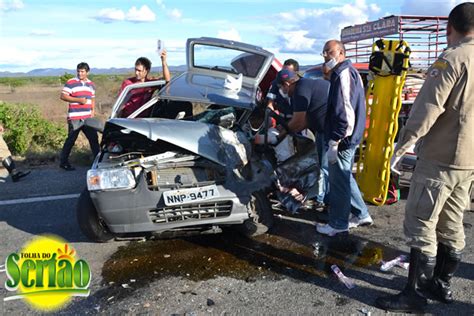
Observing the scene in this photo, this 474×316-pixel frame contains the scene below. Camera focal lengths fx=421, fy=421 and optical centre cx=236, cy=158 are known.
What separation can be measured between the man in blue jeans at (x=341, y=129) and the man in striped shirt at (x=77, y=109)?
4192 mm

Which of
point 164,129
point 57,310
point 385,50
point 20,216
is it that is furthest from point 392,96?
point 20,216

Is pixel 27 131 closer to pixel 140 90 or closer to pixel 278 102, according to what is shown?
pixel 140 90

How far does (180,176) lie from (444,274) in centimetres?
219

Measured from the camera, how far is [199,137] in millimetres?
3744

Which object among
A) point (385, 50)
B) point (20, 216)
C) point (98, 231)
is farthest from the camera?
point (20, 216)

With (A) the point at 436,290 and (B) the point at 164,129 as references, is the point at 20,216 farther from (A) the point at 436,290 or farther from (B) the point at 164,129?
(A) the point at 436,290

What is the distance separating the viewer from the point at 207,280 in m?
3.30

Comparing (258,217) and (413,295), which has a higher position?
(258,217)

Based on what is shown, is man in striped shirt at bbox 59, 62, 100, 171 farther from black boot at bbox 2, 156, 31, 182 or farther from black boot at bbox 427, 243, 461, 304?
black boot at bbox 427, 243, 461, 304

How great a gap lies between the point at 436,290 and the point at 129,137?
2.82 metres

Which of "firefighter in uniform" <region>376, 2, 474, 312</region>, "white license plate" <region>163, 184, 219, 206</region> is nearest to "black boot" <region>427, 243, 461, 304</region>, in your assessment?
"firefighter in uniform" <region>376, 2, 474, 312</region>

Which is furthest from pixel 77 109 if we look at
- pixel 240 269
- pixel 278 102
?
pixel 240 269

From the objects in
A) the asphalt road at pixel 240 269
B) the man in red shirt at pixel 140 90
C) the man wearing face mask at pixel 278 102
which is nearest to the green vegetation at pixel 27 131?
the man in red shirt at pixel 140 90

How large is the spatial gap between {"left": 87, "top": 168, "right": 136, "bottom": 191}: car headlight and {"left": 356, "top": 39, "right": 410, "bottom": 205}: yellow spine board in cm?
259
